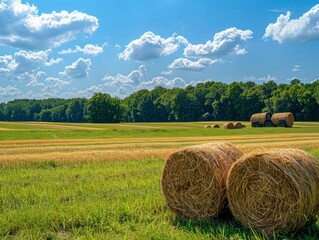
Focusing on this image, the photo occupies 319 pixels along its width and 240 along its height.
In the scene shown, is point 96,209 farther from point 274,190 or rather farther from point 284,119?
point 284,119

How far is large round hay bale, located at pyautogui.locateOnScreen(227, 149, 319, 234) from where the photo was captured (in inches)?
272

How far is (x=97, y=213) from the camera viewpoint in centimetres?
815

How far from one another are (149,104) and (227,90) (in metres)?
33.3

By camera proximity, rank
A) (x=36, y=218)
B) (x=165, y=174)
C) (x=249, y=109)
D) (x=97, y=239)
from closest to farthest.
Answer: (x=97, y=239) < (x=36, y=218) < (x=165, y=174) < (x=249, y=109)

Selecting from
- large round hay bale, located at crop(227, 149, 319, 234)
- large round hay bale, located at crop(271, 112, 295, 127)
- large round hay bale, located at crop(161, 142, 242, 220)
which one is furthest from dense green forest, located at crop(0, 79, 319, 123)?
large round hay bale, located at crop(227, 149, 319, 234)

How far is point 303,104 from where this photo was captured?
95750mm

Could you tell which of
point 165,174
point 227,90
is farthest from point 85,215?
point 227,90

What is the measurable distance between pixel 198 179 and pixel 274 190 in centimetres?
166

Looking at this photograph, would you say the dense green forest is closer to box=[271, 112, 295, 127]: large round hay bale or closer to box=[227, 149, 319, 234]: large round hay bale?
box=[271, 112, 295, 127]: large round hay bale

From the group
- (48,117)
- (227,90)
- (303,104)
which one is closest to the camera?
(303,104)

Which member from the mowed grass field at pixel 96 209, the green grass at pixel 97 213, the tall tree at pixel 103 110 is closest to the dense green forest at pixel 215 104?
the tall tree at pixel 103 110

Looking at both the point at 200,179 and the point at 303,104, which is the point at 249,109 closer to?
the point at 303,104

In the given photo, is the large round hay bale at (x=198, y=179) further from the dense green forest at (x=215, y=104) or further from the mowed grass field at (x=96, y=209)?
the dense green forest at (x=215, y=104)

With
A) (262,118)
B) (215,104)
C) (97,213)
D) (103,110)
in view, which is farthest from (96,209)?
(103,110)
